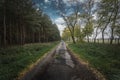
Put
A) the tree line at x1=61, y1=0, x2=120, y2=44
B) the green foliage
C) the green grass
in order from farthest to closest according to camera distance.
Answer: the green foliage
the tree line at x1=61, y1=0, x2=120, y2=44
the green grass

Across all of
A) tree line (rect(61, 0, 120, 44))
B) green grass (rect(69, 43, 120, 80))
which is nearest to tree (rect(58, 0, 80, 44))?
tree line (rect(61, 0, 120, 44))

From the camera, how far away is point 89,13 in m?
41.2

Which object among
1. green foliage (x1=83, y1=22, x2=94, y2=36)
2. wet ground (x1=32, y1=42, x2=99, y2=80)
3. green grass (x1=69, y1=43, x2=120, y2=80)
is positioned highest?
green foliage (x1=83, y1=22, x2=94, y2=36)

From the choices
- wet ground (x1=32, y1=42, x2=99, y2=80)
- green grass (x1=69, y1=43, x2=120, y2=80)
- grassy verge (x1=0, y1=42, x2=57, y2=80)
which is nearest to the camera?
wet ground (x1=32, y1=42, x2=99, y2=80)

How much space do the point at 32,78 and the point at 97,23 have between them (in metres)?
33.3

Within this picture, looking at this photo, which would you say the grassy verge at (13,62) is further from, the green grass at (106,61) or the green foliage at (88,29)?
the green foliage at (88,29)

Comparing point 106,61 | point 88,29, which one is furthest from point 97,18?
point 106,61

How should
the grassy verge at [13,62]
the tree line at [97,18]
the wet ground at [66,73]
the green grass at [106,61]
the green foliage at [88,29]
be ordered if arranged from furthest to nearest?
the green foliage at [88,29] < the tree line at [97,18] < the green grass at [106,61] < the grassy verge at [13,62] < the wet ground at [66,73]

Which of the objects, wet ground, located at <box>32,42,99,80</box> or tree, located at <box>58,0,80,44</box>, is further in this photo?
tree, located at <box>58,0,80,44</box>

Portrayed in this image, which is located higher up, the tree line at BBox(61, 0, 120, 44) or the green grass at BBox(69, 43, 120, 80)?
the tree line at BBox(61, 0, 120, 44)

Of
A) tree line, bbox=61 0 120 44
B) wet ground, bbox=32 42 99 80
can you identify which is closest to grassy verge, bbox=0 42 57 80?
wet ground, bbox=32 42 99 80

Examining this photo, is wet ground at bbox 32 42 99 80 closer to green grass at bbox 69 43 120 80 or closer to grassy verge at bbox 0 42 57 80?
green grass at bbox 69 43 120 80

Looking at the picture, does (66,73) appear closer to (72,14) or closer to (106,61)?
(106,61)

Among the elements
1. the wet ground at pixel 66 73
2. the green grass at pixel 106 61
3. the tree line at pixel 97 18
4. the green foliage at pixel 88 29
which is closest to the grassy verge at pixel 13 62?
the wet ground at pixel 66 73
